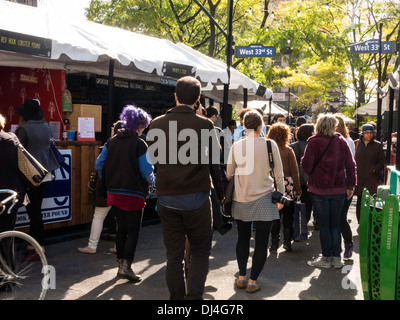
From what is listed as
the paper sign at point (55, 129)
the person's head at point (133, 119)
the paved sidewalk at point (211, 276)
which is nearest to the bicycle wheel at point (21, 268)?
the paved sidewalk at point (211, 276)

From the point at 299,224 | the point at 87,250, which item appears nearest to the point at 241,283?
the point at 299,224

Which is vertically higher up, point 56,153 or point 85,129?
point 85,129

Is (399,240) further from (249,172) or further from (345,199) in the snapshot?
(345,199)

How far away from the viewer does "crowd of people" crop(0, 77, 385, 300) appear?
4.27 meters

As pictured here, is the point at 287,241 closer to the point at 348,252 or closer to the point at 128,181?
the point at 348,252

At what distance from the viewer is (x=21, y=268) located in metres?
4.41

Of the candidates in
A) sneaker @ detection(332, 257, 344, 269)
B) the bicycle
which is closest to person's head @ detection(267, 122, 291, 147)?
sneaker @ detection(332, 257, 344, 269)

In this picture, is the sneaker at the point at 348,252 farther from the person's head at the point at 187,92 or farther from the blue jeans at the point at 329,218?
the person's head at the point at 187,92

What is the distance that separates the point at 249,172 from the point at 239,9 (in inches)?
844

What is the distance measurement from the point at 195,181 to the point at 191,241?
53 cm

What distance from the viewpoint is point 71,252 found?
6.93m

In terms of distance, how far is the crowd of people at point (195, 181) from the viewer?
4273 millimetres
